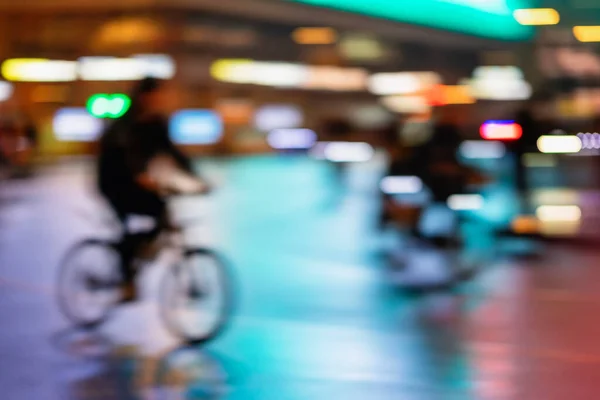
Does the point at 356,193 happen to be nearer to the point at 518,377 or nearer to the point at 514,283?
the point at 514,283

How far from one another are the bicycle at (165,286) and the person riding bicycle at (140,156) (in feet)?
0.99

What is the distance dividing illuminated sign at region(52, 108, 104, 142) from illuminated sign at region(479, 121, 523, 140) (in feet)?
91.1

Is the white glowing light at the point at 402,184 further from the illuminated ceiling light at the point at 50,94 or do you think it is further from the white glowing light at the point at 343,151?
the illuminated ceiling light at the point at 50,94

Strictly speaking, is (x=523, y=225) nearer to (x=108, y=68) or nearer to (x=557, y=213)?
(x=557, y=213)

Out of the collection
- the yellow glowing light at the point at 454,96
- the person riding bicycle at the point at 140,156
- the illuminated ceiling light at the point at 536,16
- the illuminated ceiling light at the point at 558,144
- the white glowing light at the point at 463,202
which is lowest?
the person riding bicycle at the point at 140,156

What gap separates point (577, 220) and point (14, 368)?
37.9 feet

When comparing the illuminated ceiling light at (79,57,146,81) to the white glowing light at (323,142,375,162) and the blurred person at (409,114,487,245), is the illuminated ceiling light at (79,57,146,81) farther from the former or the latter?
the blurred person at (409,114,487,245)

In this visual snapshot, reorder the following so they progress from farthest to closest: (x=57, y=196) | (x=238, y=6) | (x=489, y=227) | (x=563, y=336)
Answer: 1. (x=238, y=6)
2. (x=57, y=196)
3. (x=489, y=227)
4. (x=563, y=336)

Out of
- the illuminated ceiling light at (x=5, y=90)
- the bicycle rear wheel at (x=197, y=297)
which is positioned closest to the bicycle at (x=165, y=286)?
the bicycle rear wheel at (x=197, y=297)

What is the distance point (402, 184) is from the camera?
12586 mm

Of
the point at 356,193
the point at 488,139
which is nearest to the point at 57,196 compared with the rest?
the point at 356,193

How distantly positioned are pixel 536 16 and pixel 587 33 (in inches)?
40.8

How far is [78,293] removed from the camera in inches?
364

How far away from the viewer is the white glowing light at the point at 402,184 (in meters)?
12.4
